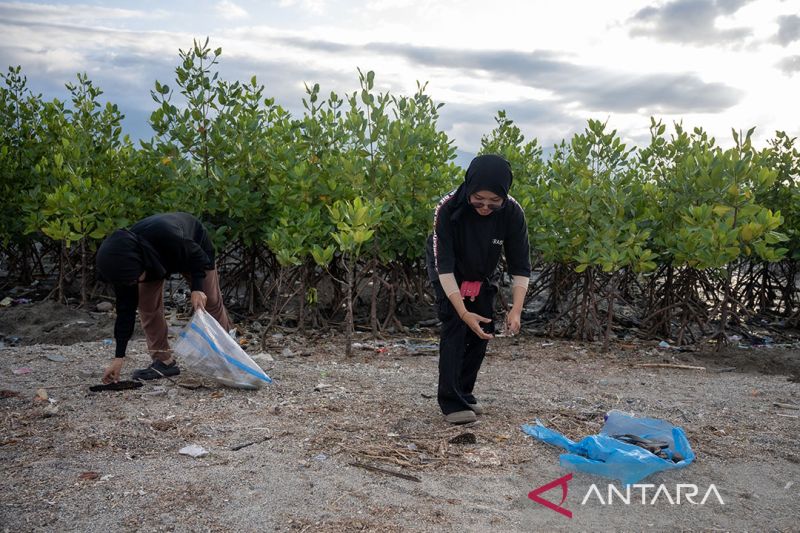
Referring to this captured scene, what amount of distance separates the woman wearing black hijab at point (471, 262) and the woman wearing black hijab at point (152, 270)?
5.50 feet

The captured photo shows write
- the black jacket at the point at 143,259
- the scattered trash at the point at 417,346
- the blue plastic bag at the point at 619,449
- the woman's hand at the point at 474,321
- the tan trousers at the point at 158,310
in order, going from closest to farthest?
the blue plastic bag at the point at 619,449 → the woman's hand at the point at 474,321 → the black jacket at the point at 143,259 → the tan trousers at the point at 158,310 → the scattered trash at the point at 417,346

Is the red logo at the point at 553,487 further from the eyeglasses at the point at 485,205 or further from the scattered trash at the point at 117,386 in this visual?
the scattered trash at the point at 117,386

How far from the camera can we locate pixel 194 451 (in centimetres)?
391

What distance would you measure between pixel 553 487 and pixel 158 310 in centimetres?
312

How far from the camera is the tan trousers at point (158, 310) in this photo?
5199mm

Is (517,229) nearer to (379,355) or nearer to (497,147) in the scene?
(379,355)

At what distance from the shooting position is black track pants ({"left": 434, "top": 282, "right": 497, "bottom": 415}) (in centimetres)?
434

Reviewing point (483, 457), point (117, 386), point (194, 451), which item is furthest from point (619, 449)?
point (117, 386)

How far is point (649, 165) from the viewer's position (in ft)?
26.8

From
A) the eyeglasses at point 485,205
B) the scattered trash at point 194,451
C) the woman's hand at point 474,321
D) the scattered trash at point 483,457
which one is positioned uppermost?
the eyeglasses at point 485,205

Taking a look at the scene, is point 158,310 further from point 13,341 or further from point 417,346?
point 13,341

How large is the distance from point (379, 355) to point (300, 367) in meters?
0.89

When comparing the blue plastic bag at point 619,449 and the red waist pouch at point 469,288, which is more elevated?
the red waist pouch at point 469,288

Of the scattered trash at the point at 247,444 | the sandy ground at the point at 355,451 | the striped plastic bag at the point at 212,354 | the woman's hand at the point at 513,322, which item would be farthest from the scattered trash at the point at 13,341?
the woman's hand at the point at 513,322
